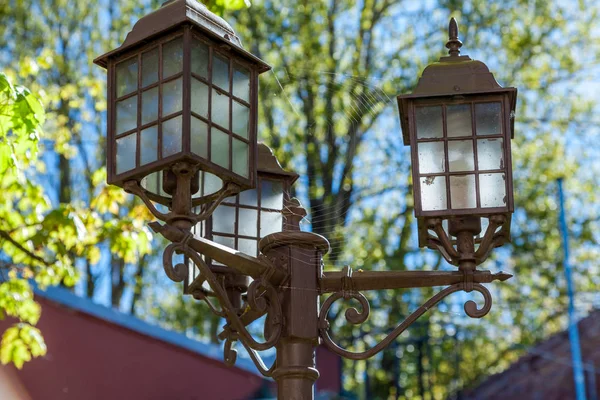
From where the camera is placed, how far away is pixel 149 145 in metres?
4.08

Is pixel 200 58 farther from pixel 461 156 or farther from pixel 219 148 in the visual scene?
pixel 461 156

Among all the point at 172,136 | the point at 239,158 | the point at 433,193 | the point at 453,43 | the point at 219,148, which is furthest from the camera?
the point at 453,43

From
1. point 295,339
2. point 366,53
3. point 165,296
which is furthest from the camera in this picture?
point 165,296

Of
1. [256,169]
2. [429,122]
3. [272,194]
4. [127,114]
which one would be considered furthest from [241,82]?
[272,194]

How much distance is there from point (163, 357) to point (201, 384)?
1.73 ft

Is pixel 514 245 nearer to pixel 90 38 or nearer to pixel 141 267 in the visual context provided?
pixel 141 267

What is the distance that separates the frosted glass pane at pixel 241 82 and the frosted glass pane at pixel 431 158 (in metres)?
0.74

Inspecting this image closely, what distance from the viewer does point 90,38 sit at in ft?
72.1

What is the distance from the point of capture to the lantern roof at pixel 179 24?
163 inches

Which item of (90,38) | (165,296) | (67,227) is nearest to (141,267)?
(165,296)

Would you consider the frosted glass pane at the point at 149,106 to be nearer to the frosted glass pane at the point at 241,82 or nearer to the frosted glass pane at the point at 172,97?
the frosted glass pane at the point at 172,97

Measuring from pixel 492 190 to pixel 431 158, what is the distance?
28cm

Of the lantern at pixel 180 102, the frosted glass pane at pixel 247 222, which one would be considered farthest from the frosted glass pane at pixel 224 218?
the lantern at pixel 180 102

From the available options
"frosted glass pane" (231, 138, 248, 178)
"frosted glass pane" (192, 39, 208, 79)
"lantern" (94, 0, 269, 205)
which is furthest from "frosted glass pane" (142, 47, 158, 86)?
"frosted glass pane" (231, 138, 248, 178)
